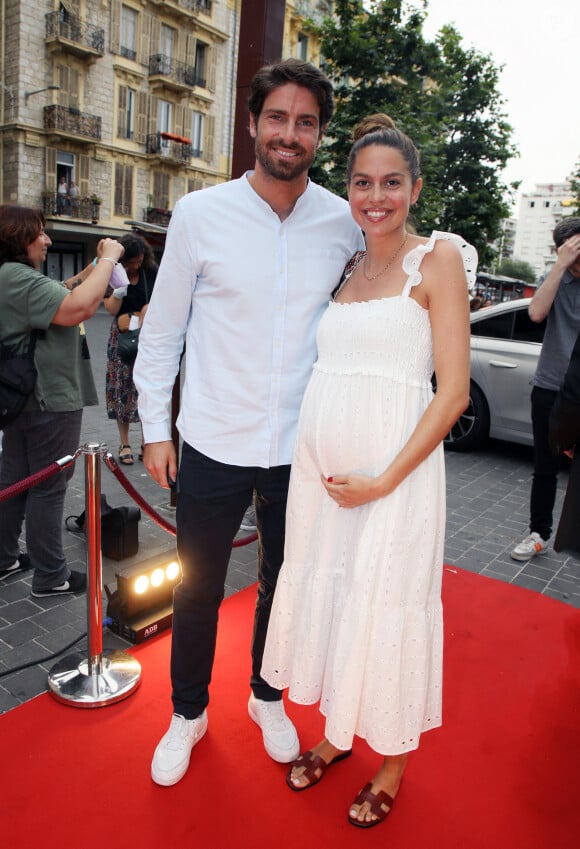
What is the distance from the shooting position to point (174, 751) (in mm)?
2246

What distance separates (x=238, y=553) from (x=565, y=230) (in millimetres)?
2901

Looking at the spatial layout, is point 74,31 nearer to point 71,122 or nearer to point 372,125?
point 71,122

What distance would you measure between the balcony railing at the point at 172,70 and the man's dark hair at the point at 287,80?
1169 inches

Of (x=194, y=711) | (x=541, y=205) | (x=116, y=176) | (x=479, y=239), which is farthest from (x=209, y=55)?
(x=541, y=205)

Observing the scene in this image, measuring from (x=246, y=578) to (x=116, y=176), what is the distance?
27.5 m

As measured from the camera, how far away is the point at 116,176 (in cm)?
2780

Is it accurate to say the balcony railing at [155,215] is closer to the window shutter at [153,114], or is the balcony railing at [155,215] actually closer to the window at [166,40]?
A: the window shutter at [153,114]

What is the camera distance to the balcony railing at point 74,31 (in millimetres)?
24625

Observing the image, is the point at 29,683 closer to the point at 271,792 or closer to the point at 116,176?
the point at 271,792

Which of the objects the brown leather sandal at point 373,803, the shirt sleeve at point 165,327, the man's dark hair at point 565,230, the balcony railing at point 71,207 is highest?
the balcony railing at point 71,207

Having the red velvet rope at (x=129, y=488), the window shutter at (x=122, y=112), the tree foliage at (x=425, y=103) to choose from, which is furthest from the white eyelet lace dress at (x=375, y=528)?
the window shutter at (x=122, y=112)

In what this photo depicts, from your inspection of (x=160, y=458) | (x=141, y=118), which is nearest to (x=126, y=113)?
(x=141, y=118)

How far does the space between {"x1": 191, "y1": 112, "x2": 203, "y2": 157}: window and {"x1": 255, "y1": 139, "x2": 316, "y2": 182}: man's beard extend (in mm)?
30755

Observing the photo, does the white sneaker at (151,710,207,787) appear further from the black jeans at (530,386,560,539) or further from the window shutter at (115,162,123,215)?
the window shutter at (115,162,123,215)
